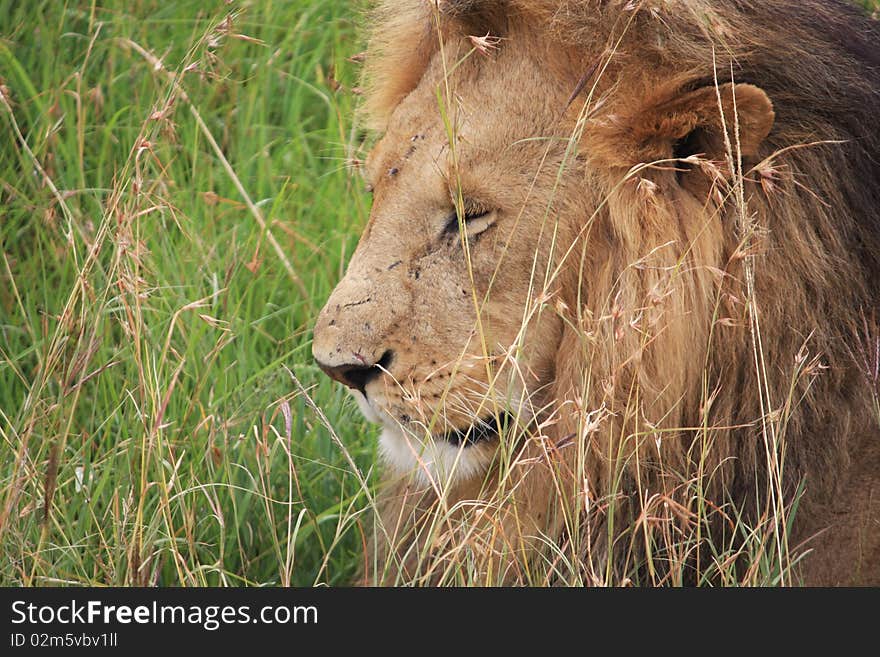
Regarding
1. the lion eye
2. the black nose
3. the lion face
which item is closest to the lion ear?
the lion face

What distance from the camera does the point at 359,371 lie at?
8.53ft

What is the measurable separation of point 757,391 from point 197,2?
131 inches

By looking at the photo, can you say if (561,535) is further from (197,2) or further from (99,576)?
(197,2)

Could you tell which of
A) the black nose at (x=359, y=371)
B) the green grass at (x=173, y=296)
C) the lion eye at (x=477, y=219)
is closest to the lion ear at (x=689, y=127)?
the lion eye at (x=477, y=219)

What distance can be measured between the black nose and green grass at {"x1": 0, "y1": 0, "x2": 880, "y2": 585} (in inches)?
5.9

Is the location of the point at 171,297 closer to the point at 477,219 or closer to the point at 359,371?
the point at 359,371

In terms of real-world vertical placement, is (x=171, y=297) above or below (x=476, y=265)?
below

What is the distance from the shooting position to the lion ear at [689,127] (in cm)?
238

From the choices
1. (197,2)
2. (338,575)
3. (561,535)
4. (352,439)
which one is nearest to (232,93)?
(197,2)

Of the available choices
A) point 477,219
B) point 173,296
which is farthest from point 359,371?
point 173,296

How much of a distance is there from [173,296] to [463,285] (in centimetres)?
129

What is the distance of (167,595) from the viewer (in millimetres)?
2455

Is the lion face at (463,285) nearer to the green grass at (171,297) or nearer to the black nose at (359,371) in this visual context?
the black nose at (359,371)

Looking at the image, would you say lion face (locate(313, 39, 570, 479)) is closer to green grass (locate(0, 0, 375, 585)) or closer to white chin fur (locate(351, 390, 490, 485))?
white chin fur (locate(351, 390, 490, 485))
